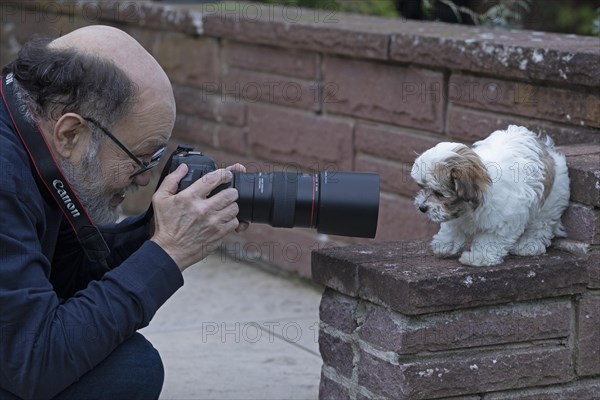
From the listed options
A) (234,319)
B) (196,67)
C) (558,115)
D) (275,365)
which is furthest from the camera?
(196,67)

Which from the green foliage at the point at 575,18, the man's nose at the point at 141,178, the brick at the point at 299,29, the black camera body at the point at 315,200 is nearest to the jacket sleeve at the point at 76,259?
the man's nose at the point at 141,178

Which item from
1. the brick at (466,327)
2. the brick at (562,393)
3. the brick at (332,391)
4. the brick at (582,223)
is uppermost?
the brick at (582,223)

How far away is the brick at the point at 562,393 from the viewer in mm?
3045

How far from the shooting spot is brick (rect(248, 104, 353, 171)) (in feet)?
16.6

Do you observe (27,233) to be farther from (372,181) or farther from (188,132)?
(188,132)

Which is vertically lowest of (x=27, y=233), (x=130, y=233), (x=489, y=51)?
(x=130, y=233)

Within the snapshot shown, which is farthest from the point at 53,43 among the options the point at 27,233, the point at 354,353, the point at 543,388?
the point at 543,388

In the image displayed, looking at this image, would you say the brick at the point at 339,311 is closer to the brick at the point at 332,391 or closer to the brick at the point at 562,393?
the brick at the point at 332,391

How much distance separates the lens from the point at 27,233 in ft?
8.15

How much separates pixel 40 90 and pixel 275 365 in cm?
187

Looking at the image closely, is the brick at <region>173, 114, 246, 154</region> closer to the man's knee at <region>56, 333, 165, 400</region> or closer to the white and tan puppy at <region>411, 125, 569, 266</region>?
the white and tan puppy at <region>411, 125, 569, 266</region>

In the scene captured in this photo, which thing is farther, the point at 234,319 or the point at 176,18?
the point at 176,18

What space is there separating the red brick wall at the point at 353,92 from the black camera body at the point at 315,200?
700 millimetres

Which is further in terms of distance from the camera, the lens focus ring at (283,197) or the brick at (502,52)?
the brick at (502,52)
